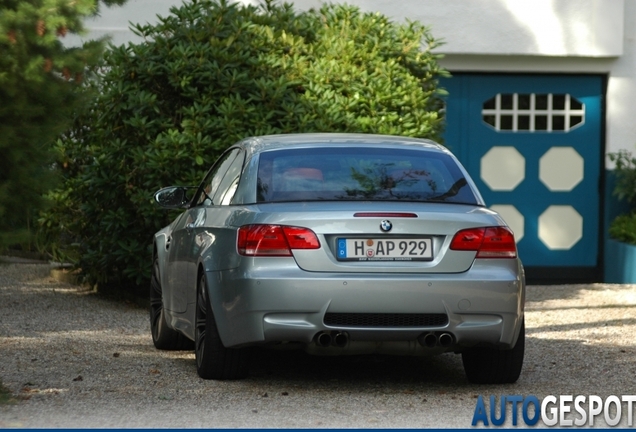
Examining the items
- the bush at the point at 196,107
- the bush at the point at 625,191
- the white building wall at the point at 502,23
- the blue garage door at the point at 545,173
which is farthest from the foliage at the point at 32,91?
the bush at the point at 625,191

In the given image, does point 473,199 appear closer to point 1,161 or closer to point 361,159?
point 361,159

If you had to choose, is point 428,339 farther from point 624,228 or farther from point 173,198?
point 624,228

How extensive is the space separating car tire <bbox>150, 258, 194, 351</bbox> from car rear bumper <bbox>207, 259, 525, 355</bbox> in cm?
213

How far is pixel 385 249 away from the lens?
6902 mm

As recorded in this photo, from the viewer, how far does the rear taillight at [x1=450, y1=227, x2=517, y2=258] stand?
6973 mm

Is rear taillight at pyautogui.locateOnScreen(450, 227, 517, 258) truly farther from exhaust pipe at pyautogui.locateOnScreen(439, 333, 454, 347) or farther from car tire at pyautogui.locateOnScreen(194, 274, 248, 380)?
car tire at pyautogui.locateOnScreen(194, 274, 248, 380)

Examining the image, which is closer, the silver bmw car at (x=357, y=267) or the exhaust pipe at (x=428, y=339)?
the silver bmw car at (x=357, y=267)

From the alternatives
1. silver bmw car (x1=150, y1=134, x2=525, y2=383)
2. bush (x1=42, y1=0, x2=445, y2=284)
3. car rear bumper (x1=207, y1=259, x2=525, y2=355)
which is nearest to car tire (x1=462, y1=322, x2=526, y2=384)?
silver bmw car (x1=150, y1=134, x2=525, y2=383)

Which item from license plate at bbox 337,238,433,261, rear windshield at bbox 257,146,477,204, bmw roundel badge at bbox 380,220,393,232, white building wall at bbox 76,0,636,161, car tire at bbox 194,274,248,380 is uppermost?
white building wall at bbox 76,0,636,161

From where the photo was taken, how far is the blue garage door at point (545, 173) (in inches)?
603

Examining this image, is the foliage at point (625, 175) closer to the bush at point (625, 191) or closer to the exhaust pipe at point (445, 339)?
the bush at point (625, 191)

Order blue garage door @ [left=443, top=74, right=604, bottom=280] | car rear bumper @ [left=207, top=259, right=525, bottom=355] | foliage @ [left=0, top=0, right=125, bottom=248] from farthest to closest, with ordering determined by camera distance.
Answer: blue garage door @ [left=443, top=74, right=604, bottom=280]
car rear bumper @ [left=207, top=259, right=525, bottom=355]
foliage @ [left=0, top=0, right=125, bottom=248]

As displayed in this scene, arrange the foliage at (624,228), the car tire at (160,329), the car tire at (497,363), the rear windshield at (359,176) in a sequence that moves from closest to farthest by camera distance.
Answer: the rear windshield at (359,176)
the car tire at (497,363)
the car tire at (160,329)
the foliage at (624,228)

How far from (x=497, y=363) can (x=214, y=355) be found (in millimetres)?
1682
